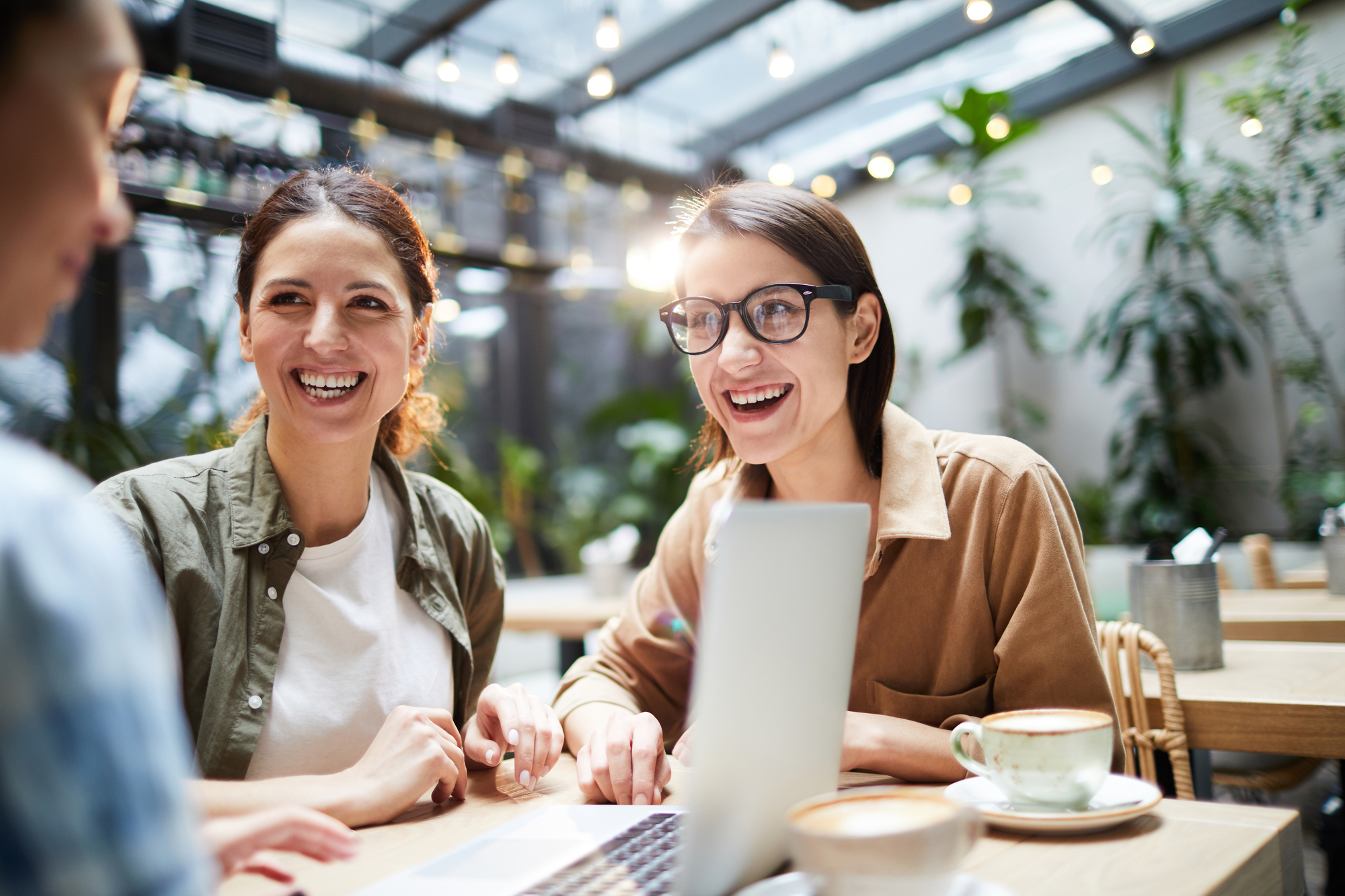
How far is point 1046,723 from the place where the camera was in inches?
33.7

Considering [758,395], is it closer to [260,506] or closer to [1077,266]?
[260,506]

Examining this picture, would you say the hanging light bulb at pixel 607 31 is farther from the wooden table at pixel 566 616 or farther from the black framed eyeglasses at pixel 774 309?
the black framed eyeglasses at pixel 774 309

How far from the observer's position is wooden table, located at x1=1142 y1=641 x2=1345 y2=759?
1304 mm

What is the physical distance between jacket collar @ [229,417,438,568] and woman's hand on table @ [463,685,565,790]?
31cm

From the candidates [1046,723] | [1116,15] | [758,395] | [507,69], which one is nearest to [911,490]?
[758,395]

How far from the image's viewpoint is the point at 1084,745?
819mm

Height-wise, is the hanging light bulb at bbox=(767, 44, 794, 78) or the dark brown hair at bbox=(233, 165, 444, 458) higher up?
the hanging light bulb at bbox=(767, 44, 794, 78)

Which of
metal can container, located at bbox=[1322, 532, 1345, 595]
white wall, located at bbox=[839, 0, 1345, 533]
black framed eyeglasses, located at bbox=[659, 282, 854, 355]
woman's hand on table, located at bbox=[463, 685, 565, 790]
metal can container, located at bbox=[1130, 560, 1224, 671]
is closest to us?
woman's hand on table, located at bbox=[463, 685, 565, 790]

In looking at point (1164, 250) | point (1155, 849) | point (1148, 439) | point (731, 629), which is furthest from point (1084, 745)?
point (1164, 250)

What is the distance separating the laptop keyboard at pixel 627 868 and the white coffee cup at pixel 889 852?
0.58ft

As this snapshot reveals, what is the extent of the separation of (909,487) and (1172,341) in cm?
474

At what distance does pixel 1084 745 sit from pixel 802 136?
723 cm

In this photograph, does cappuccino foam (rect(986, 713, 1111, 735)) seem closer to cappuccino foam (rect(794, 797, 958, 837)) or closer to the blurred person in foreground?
cappuccino foam (rect(794, 797, 958, 837))

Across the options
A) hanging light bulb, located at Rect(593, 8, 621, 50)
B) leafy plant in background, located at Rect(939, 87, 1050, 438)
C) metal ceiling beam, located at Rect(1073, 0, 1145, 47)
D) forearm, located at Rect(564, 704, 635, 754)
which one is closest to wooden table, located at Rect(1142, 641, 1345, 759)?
forearm, located at Rect(564, 704, 635, 754)
